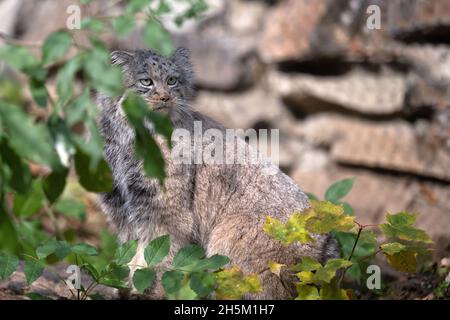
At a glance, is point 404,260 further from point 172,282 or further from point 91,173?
point 91,173

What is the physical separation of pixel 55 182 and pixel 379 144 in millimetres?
3951

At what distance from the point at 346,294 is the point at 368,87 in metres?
3.10

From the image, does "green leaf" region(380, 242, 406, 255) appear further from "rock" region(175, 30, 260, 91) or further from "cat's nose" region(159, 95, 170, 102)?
"rock" region(175, 30, 260, 91)

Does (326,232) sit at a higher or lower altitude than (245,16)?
lower

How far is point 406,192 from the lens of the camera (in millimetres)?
5555

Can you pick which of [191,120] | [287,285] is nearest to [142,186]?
[191,120]

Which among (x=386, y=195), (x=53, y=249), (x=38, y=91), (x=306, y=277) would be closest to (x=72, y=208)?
(x=53, y=249)

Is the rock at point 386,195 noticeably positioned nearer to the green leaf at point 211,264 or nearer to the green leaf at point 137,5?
the green leaf at point 211,264

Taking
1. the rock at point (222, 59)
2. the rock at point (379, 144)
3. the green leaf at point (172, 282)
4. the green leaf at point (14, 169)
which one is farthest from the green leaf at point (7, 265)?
the rock at point (379, 144)

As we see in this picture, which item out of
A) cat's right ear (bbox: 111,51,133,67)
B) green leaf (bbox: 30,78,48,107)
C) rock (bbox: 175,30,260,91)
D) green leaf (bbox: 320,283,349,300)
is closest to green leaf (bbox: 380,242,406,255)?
green leaf (bbox: 320,283,349,300)

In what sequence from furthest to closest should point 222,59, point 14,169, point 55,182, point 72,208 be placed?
point 222,59
point 72,208
point 55,182
point 14,169

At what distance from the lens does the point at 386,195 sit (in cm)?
560

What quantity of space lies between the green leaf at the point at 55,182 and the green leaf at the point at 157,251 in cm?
73
